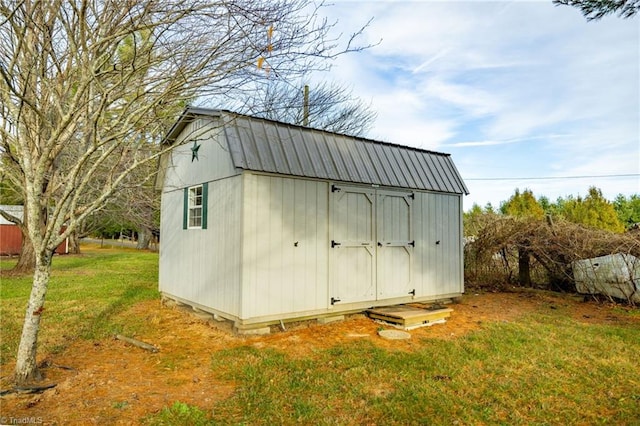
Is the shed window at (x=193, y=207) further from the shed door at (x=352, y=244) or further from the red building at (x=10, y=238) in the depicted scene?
the red building at (x=10, y=238)

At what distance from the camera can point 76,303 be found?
25.0 ft

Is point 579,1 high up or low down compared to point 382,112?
down

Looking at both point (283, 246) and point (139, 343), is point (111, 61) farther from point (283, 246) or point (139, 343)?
point (139, 343)

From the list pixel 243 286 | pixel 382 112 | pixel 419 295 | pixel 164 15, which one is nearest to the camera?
pixel 164 15

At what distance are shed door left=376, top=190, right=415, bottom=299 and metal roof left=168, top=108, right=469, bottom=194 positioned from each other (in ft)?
1.13

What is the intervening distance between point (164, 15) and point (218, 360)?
368 cm

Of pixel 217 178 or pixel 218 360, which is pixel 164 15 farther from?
pixel 218 360

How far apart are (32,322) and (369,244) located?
475 centimetres

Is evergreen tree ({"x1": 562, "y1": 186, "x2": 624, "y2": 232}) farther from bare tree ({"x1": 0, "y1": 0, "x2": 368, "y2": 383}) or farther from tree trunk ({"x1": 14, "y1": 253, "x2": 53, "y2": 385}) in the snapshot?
tree trunk ({"x1": 14, "y1": 253, "x2": 53, "y2": 385})

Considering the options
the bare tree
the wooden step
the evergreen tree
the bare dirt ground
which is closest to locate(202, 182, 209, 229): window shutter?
the bare dirt ground

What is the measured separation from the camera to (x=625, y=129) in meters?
11.5

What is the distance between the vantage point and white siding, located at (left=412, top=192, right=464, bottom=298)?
287 inches

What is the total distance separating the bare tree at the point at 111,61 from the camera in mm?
3262

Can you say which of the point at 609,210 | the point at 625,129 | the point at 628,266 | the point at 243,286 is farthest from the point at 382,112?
the point at 243,286
